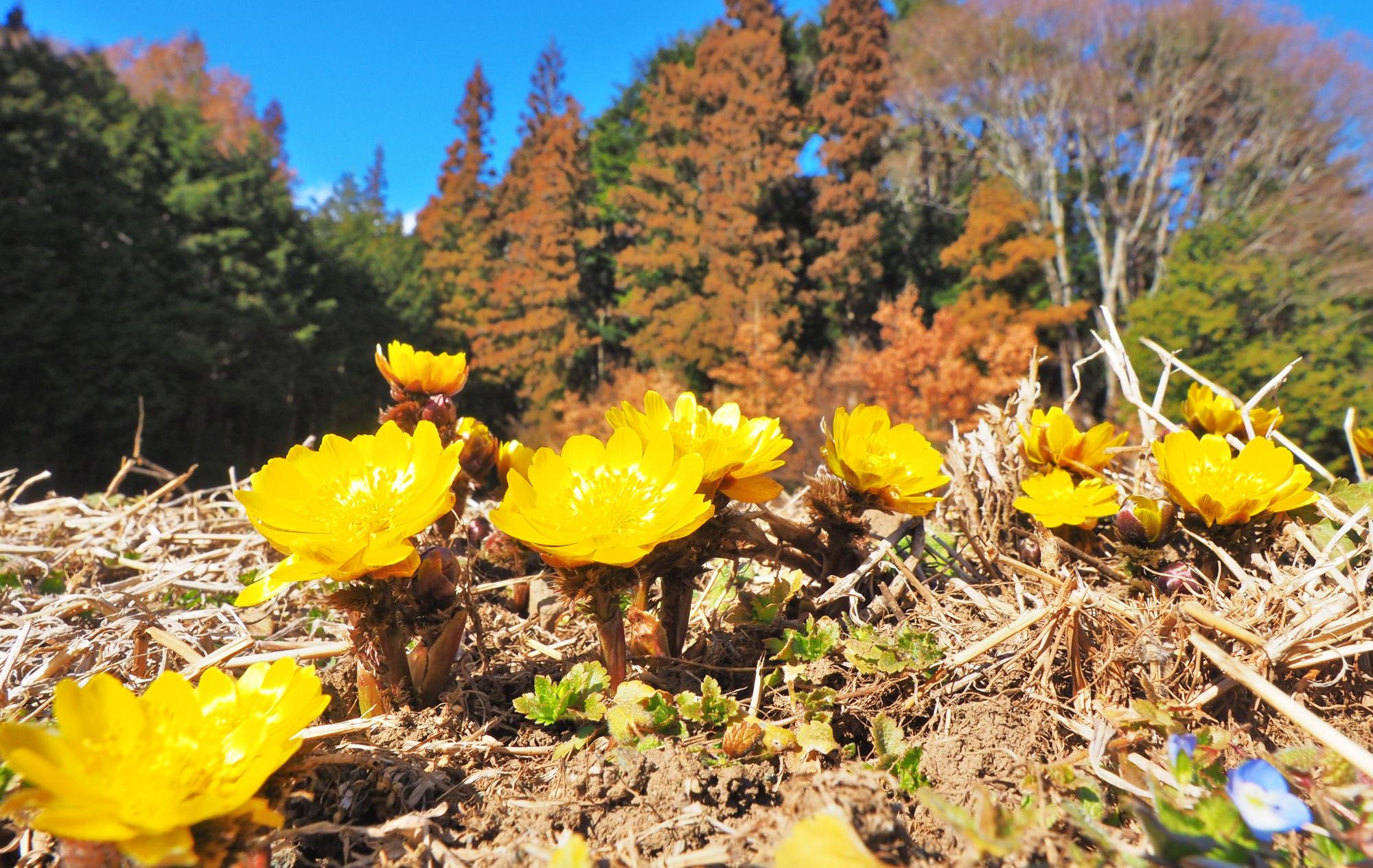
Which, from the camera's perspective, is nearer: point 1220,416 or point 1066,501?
point 1066,501

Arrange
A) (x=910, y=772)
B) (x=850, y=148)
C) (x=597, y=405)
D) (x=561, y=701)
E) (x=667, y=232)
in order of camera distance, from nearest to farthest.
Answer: (x=910, y=772) → (x=561, y=701) → (x=597, y=405) → (x=850, y=148) → (x=667, y=232)

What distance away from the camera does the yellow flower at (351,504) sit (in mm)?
813

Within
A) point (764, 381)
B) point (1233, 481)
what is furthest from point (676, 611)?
point (764, 381)

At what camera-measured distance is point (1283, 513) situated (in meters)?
1.25

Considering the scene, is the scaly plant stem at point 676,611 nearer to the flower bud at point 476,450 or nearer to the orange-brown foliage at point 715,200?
the flower bud at point 476,450

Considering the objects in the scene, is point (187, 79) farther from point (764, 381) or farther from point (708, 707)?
point (708, 707)

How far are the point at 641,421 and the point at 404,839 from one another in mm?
622

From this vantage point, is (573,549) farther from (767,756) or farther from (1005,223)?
(1005,223)

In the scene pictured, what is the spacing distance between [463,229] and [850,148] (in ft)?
36.4

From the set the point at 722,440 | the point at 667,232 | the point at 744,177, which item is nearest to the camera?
the point at 722,440

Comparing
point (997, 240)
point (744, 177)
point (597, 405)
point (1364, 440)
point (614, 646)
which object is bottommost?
point (614, 646)

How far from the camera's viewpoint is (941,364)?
1104 cm

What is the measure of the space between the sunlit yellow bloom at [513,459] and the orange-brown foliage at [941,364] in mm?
8250

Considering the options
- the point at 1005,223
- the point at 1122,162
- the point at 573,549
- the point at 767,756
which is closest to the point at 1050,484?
the point at 767,756
